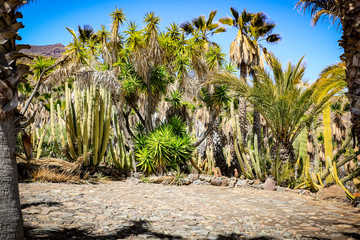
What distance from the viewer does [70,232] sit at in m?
3.33

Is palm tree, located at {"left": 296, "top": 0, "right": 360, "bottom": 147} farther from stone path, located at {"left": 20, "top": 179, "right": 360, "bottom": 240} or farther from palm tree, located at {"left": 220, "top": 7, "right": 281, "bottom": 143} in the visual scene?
palm tree, located at {"left": 220, "top": 7, "right": 281, "bottom": 143}

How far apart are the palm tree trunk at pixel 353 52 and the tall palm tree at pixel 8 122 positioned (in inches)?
150

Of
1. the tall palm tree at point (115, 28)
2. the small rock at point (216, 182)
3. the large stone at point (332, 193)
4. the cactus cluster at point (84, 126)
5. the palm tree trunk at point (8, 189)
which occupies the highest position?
the tall palm tree at point (115, 28)

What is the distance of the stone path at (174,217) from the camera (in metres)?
3.55

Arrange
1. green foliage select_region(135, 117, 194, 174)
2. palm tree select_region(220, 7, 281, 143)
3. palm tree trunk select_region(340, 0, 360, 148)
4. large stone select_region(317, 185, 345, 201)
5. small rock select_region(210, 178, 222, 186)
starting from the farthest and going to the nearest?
palm tree select_region(220, 7, 281, 143)
green foliage select_region(135, 117, 194, 174)
small rock select_region(210, 178, 222, 186)
large stone select_region(317, 185, 345, 201)
palm tree trunk select_region(340, 0, 360, 148)

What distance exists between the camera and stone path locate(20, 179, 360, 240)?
140 inches

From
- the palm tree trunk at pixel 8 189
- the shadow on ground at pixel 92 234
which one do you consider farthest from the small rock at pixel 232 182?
the palm tree trunk at pixel 8 189

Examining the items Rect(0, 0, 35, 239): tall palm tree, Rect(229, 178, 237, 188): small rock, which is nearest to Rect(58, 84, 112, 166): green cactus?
Rect(229, 178, 237, 188): small rock

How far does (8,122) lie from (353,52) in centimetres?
402

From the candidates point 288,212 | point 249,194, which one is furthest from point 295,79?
point 288,212

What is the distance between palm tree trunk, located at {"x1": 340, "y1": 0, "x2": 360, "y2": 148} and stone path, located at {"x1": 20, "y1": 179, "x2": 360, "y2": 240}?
1.78m

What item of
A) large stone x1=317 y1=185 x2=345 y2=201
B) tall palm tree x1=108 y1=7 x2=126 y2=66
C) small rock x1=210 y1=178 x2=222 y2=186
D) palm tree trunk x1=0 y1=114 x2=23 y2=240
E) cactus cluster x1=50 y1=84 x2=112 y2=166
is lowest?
large stone x1=317 y1=185 x2=345 y2=201

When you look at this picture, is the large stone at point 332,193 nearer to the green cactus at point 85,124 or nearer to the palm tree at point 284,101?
the palm tree at point 284,101

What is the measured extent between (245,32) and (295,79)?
8651 mm
